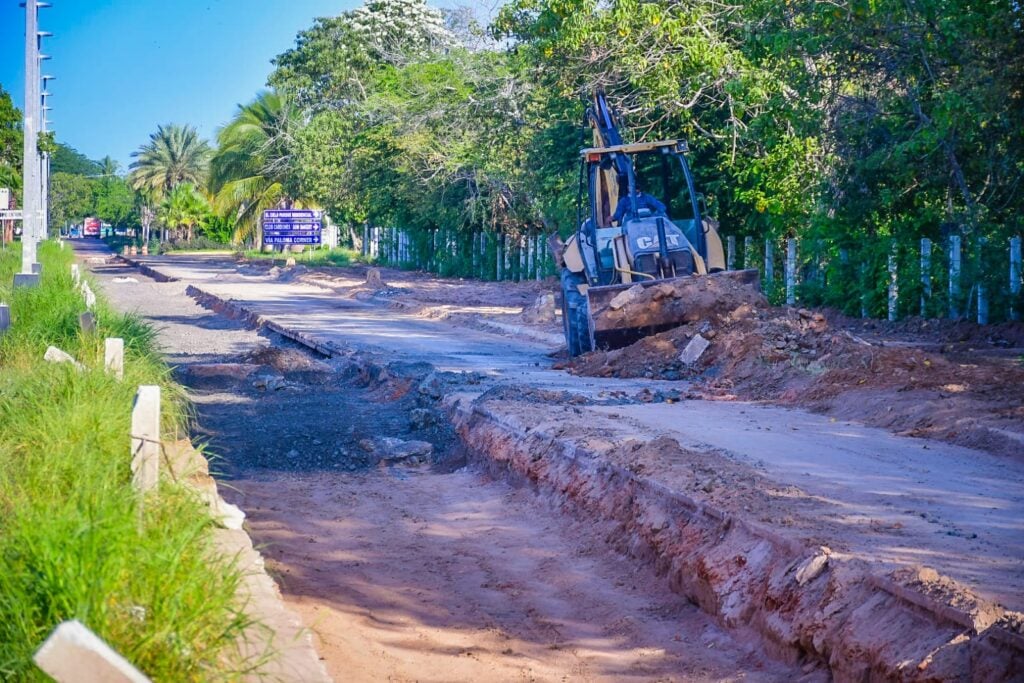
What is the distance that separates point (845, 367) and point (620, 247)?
478 cm

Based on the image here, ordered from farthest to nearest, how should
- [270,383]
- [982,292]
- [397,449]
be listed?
[982,292] → [270,383] → [397,449]

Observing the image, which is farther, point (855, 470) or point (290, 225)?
point (290, 225)

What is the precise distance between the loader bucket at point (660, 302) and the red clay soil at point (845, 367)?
0.08ft

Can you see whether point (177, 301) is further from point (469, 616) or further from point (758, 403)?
point (469, 616)

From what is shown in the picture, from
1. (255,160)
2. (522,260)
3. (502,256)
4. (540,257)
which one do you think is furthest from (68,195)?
(540,257)

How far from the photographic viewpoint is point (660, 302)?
638 inches

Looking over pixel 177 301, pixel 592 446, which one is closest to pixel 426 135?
pixel 177 301

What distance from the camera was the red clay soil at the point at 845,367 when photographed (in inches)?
421

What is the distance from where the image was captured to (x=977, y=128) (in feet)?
56.7

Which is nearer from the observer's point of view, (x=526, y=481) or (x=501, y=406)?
(x=526, y=481)

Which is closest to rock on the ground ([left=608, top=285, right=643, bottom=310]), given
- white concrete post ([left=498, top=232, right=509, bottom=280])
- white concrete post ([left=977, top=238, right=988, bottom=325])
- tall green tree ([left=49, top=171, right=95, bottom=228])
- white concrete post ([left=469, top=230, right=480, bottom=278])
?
white concrete post ([left=977, top=238, right=988, bottom=325])

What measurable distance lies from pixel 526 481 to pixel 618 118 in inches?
576

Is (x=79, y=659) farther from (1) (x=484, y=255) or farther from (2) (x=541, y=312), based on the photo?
(1) (x=484, y=255)

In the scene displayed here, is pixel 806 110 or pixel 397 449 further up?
pixel 806 110
